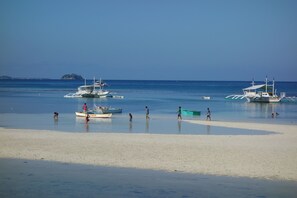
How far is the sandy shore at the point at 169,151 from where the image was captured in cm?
2016

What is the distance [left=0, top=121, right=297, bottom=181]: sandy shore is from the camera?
66.1 ft

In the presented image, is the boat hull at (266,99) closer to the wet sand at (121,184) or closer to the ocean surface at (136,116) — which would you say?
the ocean surface at (136,116)

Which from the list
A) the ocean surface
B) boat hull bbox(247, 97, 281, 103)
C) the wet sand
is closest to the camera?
the wet sand

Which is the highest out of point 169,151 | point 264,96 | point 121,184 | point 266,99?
point 264,96

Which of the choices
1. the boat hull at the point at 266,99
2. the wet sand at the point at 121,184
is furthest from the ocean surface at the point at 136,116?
the wet sand at the point at 121,184

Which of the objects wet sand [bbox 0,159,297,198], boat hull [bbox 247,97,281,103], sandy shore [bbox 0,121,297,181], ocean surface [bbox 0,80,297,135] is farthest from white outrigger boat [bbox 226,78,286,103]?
wet sand [bbox 0,159,297,198]

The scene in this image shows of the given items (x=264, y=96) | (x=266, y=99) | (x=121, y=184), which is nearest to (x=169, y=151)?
(x=121, y=184)

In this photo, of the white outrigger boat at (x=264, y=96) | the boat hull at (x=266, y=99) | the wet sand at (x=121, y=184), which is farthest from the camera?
the white outrigger boat at (x=264, y=96)

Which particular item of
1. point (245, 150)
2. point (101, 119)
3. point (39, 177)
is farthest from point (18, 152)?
point (101, 119)

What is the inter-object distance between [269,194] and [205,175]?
3.19 metres

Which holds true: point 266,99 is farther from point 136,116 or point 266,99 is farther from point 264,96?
point 136,116

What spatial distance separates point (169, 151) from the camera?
941 inches

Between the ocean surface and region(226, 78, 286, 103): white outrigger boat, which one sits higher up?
region(226, 78, 286, 103): white outrigger boat

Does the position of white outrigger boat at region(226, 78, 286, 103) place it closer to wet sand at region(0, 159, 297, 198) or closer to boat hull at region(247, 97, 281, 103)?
boat hull at region(247, 97, 281, 103)
